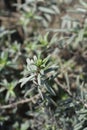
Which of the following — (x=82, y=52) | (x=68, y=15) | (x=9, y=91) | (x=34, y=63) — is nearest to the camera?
(x=34, y=63)

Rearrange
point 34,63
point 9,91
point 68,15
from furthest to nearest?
point 68,15 < point 9,91 < point 34,63

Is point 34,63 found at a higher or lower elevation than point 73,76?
higher

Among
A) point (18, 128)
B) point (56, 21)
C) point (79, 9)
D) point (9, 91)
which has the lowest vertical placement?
point (18, 128)

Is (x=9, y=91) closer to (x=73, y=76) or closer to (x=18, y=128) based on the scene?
(x=18, y=128)

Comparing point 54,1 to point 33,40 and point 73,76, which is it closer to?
point 33,40

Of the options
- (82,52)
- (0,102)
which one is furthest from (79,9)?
(0,102)

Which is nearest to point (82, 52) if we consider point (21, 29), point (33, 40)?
point (33, 40)

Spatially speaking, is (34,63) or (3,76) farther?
(3,76)
